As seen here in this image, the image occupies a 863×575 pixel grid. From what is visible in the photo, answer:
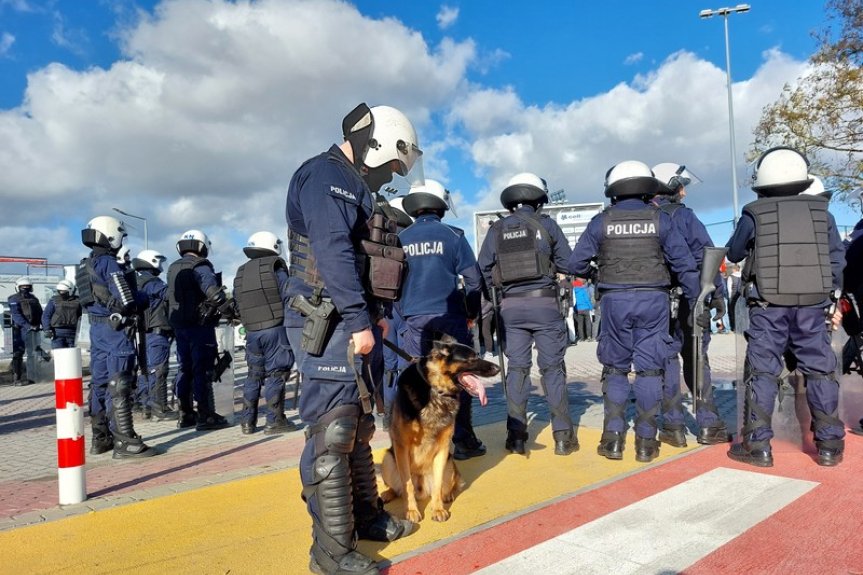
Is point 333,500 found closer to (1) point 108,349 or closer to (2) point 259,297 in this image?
(1) point 108,349

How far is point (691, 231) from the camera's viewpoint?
5.32 metres

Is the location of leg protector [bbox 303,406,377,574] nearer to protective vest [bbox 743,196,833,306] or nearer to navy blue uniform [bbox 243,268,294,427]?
protective vest [bbox 743,196,833,306]

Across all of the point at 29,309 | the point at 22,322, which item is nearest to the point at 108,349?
the point at 29,309

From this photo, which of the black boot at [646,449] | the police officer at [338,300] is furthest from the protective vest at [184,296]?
the black boot at [646,449]

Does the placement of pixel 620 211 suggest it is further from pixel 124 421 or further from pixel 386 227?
pixel 124 421

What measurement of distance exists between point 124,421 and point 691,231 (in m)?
5.74

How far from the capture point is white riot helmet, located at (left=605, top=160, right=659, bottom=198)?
4867mm

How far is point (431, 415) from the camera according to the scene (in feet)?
12.3

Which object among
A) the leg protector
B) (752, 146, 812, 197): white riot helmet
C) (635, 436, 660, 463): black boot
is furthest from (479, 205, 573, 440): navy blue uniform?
the leg protector

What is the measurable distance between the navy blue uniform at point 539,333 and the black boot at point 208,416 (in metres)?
3.99

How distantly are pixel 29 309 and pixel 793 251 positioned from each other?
49.2 feet

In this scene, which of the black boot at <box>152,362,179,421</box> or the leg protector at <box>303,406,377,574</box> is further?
the black boot at <box>152,362,179,421</box>

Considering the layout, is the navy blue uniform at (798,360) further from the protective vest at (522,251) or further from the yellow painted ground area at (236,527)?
the protective vest at (522,251)

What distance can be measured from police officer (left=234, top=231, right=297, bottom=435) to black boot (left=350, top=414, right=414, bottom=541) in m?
3.63
